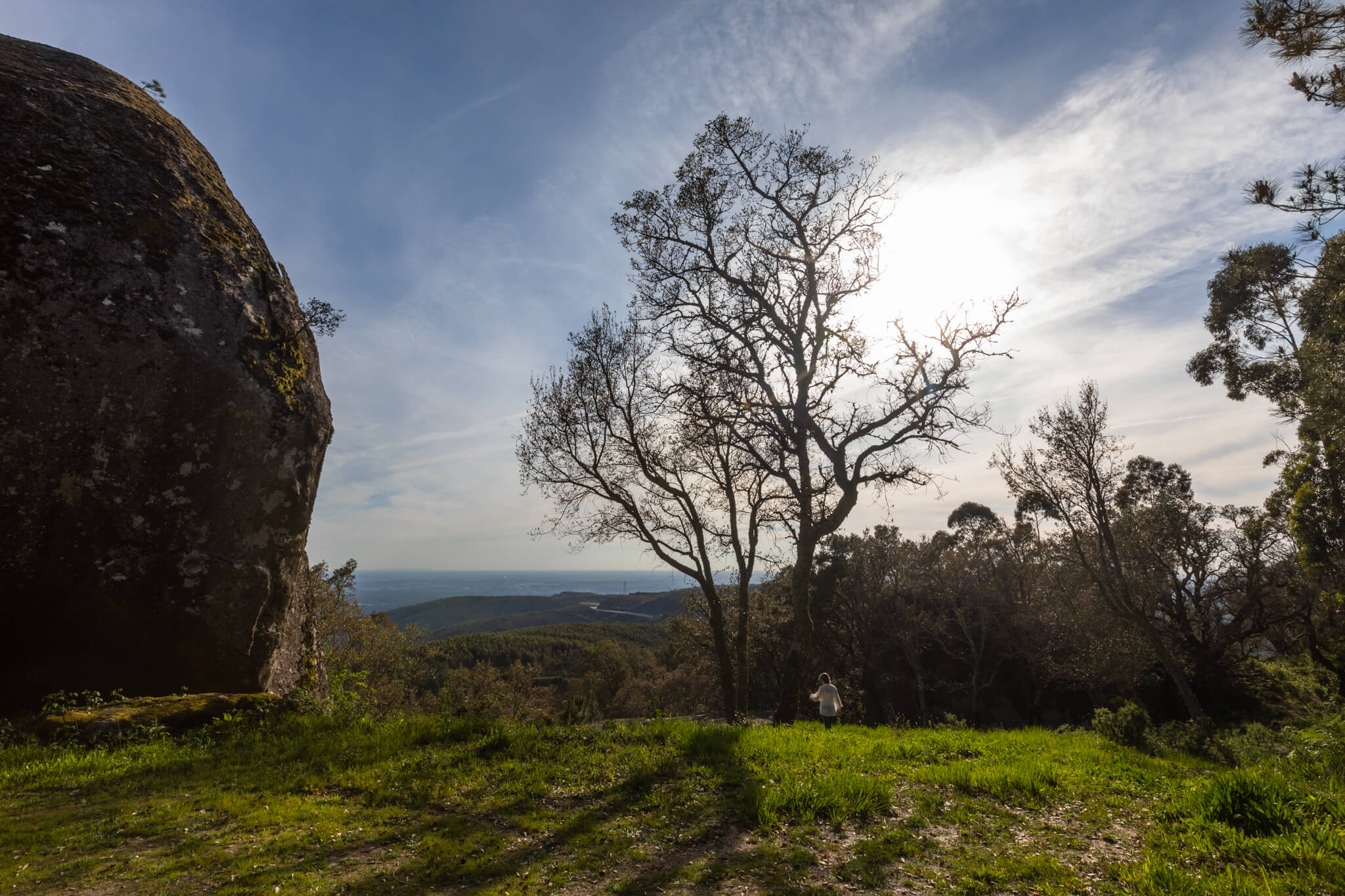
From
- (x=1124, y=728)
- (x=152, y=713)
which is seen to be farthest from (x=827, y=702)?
(x=152, y=713)

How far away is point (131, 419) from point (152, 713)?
171 inches

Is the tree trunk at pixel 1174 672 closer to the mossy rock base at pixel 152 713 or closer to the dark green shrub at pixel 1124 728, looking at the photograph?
the dark green shrub at pixel 1124 728

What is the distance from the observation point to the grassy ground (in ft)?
14.7

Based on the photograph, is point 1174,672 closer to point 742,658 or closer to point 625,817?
point 742,658

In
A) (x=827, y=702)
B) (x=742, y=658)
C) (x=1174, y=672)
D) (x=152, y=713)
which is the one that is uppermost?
(x=152, y=713)

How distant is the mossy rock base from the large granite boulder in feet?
2.55

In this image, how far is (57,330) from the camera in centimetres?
820

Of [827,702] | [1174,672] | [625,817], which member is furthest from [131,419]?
[1174,672]

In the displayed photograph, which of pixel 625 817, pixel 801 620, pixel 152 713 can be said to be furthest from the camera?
pixel 801 620

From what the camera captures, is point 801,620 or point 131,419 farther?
point 801,620

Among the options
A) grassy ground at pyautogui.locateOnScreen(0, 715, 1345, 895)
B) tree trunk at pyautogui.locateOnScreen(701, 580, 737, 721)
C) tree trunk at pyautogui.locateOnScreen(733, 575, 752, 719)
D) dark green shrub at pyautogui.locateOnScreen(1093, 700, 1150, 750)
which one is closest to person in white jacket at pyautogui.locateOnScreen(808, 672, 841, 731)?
tree trunk at pyautogui.locateOnScreen(701, 580, 737, 721)

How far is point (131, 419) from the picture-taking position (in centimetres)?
859

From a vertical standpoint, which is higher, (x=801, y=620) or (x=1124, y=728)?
(x=801, y=620)

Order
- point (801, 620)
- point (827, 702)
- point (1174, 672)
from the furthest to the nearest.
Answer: point (1174, 672) → point (827, 702) → point (801, 620)
